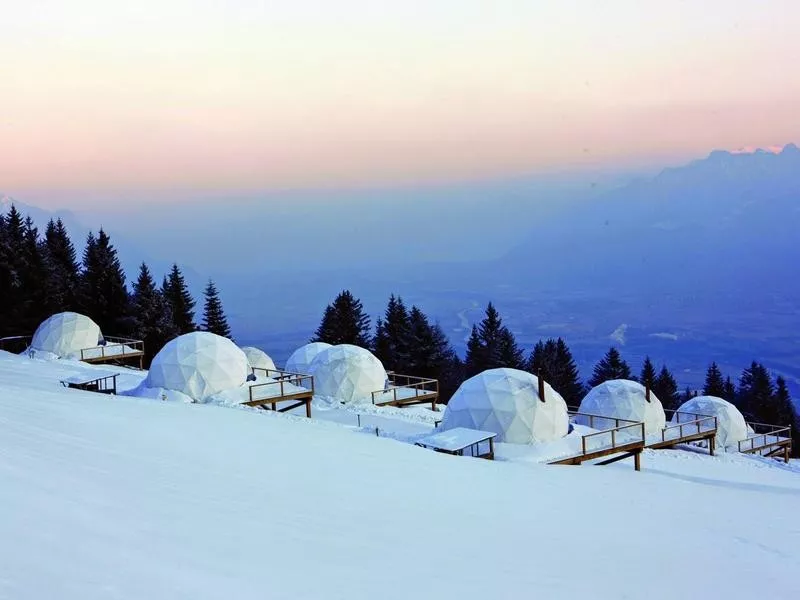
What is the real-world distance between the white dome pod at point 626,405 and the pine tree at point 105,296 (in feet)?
120

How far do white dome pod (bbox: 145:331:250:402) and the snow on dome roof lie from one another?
15.1 m

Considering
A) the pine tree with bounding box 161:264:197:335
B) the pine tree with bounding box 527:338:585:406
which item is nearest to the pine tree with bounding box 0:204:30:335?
the pine tree with bounding box 161:264:197:335

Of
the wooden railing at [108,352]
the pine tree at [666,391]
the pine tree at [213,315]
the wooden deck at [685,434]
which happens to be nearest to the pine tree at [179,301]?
the pine tree at [213,315]

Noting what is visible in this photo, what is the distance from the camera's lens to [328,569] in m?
6.80

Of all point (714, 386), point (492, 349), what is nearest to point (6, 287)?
point (492, 349)

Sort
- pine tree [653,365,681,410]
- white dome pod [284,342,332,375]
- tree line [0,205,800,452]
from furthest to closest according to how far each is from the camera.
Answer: pine tree [653,365,681,410], tree line [0,205,800,452], white dome pod [284,342,332,375]

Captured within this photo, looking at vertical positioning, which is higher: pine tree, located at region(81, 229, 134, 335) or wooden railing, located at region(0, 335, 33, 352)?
pine tree, located at region(81, 229, 134, 335)

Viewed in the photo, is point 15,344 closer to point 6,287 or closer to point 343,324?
point 6,287

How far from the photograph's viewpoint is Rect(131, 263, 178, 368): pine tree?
171ft

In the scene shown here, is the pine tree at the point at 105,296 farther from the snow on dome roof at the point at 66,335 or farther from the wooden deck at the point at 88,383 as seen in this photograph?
the wooden deck at the point at 88,383

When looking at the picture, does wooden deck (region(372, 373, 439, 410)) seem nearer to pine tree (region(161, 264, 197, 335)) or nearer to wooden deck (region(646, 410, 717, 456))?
wooden deck (region(646, 410, 717, 456))

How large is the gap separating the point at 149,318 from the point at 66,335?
1494cm

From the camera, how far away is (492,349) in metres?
66.8

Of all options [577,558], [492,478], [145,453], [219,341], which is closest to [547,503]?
[492,478]
